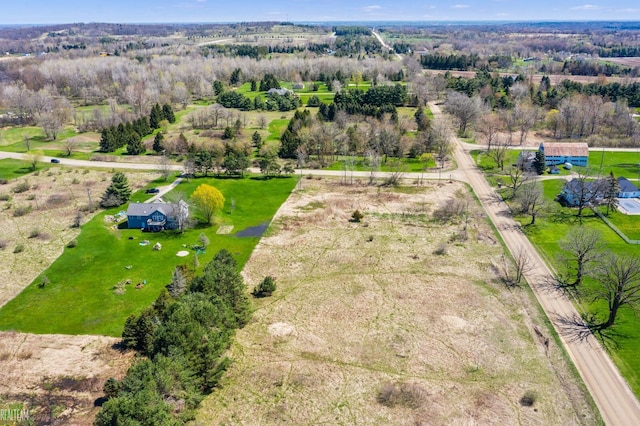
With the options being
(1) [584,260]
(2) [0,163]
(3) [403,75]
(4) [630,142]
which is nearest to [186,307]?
(1) [584,260]

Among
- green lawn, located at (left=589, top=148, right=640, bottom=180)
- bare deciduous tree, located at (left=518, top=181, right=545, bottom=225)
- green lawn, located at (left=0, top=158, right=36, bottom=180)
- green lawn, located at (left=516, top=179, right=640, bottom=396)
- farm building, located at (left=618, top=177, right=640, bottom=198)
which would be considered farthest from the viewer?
green lawn, located at (left=0, top=158, right=36, bottom=180)

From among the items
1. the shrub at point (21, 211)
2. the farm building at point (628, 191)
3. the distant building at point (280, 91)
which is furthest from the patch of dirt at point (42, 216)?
the farm building at point (628, 191)

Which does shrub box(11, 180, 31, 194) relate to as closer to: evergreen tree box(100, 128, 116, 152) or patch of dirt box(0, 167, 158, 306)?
patch of dirt box(0, 167, 158, 306)

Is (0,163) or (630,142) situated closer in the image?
(0,163)

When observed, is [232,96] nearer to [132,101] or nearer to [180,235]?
[132,101]

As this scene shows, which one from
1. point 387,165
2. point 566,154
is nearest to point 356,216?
point 387,165

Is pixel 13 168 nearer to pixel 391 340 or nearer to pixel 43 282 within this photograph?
pixel 43 282

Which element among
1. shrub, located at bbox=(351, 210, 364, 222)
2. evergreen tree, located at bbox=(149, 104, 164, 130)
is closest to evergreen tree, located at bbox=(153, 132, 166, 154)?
evergreen tree, located at bbox=(149, 104, 164, 130)
